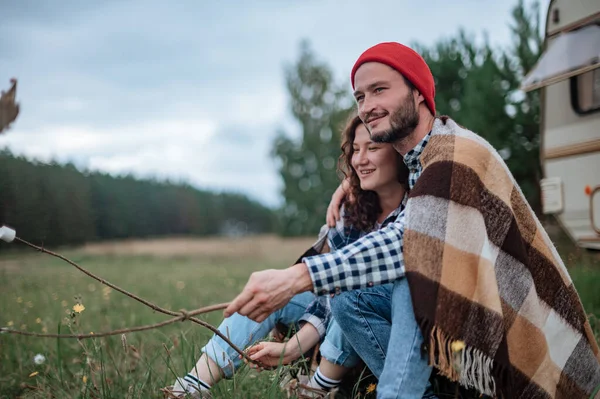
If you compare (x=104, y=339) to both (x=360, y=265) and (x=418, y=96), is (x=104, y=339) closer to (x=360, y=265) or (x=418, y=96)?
(x=360, y=265)

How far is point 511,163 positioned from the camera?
9055 mm

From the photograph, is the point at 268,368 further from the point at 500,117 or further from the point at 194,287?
the point at 500,117

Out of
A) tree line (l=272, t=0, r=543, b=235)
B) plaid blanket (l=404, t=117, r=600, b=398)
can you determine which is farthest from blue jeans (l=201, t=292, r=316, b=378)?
tree line (l=272, t=0, r=543, b=235)

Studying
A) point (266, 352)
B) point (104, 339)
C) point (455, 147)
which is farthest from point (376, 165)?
point (104, 339)

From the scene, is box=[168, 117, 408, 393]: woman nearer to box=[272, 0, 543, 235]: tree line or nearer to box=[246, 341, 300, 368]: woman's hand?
box=[246, 341, 300, 368]: woman's hand

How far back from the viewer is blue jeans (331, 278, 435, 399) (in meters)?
1.43

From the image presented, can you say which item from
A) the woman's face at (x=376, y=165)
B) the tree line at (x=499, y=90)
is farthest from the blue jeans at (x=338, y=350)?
the tree line at (x=499, y=90)

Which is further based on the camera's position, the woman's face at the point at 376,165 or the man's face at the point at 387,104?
the woman's face at the point at 376,165

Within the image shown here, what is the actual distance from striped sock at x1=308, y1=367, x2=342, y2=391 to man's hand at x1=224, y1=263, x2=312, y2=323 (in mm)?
624

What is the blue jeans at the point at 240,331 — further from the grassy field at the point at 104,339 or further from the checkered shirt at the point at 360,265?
the checkered shirt at the point at 360,265

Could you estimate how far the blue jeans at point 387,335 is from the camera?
1.43 m

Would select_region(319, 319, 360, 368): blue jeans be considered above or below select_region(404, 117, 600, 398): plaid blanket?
below

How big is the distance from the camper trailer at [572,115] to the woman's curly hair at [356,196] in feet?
7.95

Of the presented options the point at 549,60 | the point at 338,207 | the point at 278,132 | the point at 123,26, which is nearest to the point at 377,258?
the point at 338,207
